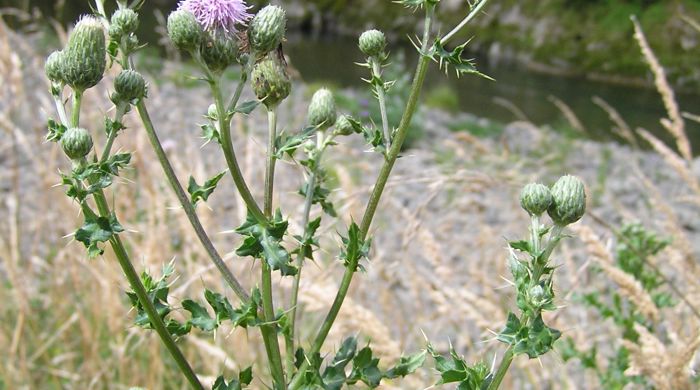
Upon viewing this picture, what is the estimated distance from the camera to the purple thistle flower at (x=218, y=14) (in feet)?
3.69

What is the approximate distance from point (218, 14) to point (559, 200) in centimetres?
56

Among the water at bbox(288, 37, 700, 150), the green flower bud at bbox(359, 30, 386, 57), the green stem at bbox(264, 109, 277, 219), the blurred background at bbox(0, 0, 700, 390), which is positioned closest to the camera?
the green stem at bbox(264, 109, 277, 219)

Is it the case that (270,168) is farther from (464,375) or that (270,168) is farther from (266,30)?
(464,375)

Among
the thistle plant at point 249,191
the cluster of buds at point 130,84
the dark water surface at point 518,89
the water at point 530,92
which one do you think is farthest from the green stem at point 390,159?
the water at point 530,92

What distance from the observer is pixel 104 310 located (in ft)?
10.1

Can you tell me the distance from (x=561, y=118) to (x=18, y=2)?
36.6 ft

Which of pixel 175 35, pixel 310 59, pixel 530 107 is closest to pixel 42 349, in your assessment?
pixel 175 35

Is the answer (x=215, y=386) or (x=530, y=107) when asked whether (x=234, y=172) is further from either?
(x=530, y=107)

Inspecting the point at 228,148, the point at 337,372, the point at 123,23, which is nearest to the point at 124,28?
the point at 123,23

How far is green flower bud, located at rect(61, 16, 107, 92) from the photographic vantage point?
43.1 inches

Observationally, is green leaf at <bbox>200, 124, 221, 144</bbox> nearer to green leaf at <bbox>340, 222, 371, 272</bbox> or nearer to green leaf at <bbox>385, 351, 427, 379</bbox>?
green leaf at <bbox>340, 222, 371, 272</bbox>

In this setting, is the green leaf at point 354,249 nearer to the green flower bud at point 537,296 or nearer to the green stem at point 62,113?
the green flower bud at point 537,296

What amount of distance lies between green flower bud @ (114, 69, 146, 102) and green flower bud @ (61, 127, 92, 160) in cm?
8

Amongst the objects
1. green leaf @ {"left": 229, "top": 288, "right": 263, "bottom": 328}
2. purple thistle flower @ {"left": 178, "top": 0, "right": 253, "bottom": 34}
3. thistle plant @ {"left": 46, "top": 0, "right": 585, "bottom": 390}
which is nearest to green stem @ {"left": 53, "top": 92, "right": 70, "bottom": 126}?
thistle plant @ {"left": 46, "top": 0, "right": 585, "bottom": 390}
